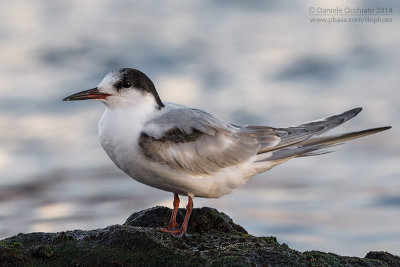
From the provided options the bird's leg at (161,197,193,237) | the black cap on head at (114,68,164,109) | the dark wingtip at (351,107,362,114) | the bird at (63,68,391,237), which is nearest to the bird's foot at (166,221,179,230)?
the bird at (63,68,391,237)

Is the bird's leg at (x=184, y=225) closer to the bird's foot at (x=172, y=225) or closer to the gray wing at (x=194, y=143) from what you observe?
the bird's foot at (x=172, y=225)

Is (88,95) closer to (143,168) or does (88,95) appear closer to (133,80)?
(133,80)

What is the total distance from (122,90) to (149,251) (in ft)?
7.49

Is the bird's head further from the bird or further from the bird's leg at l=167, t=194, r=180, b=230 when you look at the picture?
the bird's leg at l=167, t=194, r=180, b=230

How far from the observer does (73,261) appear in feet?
21.2

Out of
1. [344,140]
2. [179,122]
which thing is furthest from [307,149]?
[179,122]

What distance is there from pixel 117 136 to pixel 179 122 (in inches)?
32.7

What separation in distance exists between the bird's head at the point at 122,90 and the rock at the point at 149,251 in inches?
68.4

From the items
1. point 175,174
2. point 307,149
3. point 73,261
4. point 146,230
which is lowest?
point 73,261

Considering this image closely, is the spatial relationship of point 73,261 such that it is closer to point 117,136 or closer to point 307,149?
point 117,136

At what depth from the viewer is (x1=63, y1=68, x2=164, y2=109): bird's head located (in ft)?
26.0

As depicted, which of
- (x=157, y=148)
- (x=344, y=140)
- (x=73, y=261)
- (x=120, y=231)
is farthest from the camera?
(x=344, y=140)

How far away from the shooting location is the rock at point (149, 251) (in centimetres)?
648

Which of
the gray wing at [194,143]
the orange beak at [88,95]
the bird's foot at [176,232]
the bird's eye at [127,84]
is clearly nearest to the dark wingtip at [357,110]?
the gray wing at [194,143]
